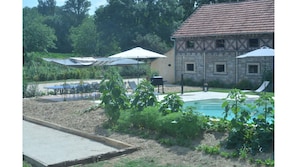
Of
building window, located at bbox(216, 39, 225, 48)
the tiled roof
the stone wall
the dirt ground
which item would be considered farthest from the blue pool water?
building window, located at bbox(216, 39, 225, 48)

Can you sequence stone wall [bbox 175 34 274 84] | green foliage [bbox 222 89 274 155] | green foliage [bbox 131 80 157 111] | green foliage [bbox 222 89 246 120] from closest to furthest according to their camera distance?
green foliage [bbox 222 89 274 155] → green foliage [bbox 222 89 246 120] → green foliage [bbox 131 80 157 111] → stone wall [bbox 175 34 274 84]

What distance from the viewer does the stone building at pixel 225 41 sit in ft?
67.5

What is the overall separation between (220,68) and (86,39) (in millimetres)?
29309

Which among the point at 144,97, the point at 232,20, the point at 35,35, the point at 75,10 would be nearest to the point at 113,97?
the point at 144,97

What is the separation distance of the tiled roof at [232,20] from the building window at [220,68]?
69.4 inches

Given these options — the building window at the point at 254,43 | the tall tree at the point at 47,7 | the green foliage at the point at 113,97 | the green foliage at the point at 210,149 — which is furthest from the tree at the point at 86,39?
the green foliage at the point at 210,149

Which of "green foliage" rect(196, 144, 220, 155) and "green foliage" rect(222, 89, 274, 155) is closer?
"green foliage" rect(222, 89, 274, 155)

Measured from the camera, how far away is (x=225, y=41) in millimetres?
22078

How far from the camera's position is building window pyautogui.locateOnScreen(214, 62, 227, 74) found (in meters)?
22.1

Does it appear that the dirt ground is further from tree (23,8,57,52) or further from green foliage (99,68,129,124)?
tree (23,8,57,52)

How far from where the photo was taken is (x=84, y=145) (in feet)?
23.5

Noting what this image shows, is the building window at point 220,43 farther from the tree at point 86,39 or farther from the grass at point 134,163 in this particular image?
the tree at point 86,39

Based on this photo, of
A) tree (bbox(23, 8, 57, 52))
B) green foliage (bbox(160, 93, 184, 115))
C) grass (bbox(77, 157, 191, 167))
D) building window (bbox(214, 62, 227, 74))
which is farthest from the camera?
tree (bbox(23, 8, 57, 52))

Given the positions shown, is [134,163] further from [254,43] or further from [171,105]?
[254,43]
